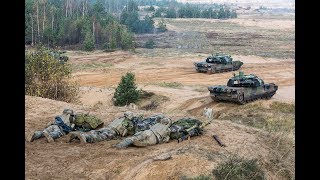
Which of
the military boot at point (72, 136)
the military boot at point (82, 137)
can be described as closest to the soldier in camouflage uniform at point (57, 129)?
the military boot at point (72, 136)

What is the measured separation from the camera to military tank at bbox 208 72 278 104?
17.8m

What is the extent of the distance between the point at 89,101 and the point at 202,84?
7214mm

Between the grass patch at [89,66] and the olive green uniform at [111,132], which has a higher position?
the grass patch at [89,66]

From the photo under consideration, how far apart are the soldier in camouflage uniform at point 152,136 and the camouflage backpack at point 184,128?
182 millimetres

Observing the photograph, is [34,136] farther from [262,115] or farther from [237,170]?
[262,115]

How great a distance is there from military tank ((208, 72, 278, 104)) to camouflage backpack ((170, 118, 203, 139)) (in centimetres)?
737

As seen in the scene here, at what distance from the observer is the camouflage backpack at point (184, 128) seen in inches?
396

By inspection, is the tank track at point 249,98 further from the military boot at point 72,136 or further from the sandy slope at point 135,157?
the military boot at point 72,136

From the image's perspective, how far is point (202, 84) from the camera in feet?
81.5

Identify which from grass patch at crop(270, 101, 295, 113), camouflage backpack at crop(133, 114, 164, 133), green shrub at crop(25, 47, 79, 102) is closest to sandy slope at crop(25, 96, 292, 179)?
camouflage backpack at crop(133, 114, 164, 133)
